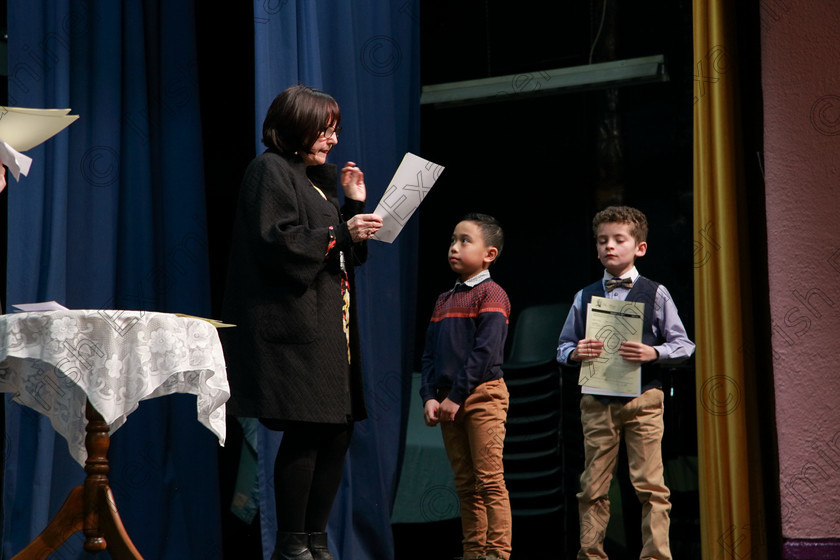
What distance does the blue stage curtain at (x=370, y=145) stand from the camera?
323 centimetres

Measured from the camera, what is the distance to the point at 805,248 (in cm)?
254

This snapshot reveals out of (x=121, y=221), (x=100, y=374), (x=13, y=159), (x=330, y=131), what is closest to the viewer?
(x=100, y=374)

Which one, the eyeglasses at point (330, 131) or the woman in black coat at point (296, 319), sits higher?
the eyeglasses at point (330, 131)

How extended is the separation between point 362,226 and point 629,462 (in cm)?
119

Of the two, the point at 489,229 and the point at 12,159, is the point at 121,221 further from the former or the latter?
the point at 489,229

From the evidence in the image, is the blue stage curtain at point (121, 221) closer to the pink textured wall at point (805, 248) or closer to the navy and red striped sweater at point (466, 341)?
the navy and red striped sweater at point (466, 341)

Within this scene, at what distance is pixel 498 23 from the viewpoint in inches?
197

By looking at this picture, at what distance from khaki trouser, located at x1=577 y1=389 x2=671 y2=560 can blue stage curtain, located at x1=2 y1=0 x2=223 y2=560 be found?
146 centimetres

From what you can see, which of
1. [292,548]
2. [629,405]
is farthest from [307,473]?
[629,405]

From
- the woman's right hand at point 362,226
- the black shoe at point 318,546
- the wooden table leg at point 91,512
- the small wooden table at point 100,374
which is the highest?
the woman's right hand at point 362,226

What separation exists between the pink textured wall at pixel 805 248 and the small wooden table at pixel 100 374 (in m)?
1.50

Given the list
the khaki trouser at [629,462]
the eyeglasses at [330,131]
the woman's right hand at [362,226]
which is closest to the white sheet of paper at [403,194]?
the woman's right hand at [362,226]

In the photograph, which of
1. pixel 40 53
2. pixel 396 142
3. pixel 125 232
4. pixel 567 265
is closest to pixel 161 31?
pixel 40 53

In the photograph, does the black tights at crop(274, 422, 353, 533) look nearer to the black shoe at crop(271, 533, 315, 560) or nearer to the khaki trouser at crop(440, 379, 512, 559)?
the black shoe at crop(271, 533, 315, 560)
